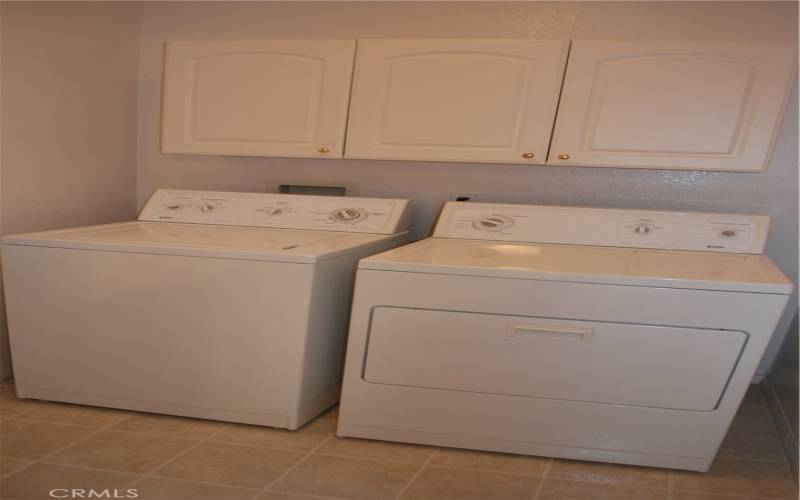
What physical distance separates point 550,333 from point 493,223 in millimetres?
705

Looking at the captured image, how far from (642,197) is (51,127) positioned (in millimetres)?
2458

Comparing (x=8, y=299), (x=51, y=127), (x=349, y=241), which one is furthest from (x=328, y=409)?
(x=51, y=127)

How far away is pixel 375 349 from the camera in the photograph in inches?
68.3

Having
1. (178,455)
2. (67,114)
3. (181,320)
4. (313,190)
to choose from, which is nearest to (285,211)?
(313,190)

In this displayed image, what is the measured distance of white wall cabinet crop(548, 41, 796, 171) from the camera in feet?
6.86

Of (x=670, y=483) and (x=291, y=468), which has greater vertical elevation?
(x=670, y=483)

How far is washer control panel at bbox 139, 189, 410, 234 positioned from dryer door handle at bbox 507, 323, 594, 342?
0.83 meters

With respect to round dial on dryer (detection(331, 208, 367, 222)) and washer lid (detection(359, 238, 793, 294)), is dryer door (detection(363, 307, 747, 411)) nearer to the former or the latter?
washer lid (detection(359, 238, 793, 294))

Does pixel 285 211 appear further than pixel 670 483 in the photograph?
Yes

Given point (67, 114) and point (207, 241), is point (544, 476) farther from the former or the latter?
point (67, 114)

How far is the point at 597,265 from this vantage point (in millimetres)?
1713

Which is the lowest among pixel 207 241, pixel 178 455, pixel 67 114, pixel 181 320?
pixel 178 455

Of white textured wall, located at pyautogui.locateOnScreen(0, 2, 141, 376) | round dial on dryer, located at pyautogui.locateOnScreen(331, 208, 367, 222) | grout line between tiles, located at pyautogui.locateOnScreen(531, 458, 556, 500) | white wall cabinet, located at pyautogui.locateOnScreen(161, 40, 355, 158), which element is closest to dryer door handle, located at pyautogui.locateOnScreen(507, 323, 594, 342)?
grout line between tiles, located at pyautogui.locateOnScreen(531, 458, 556, 500)

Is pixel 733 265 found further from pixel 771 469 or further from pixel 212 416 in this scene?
pixel 212 416
